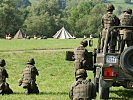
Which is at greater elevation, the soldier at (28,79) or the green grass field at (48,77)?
the soldier at (28,79)

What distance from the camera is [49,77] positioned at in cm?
1864

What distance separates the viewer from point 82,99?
941 cm

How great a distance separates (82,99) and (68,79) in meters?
8.57

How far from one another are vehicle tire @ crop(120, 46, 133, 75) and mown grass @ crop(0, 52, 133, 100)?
2.70 metres

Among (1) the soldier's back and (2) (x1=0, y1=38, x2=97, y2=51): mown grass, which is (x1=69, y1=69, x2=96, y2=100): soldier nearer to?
(1) the soldier's back

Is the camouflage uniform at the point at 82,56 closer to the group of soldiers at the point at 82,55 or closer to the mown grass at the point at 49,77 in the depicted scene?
the group of soldiers at the point at 82,55

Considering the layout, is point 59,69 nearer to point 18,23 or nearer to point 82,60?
point 82,60

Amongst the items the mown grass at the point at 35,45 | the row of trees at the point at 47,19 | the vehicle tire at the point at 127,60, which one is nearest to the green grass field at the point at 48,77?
the vehicle tire at the point at 127,60

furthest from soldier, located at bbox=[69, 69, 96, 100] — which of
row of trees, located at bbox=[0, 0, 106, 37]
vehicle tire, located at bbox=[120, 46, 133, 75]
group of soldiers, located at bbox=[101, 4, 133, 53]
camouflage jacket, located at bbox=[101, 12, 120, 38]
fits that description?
row of trees, located at bbox=[0, 0, 106, 37]

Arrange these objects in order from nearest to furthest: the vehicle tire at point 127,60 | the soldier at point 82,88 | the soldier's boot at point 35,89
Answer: the soldier at point 82,88 → the vehicle tire at point 127,60 → the soldier's boot at point 35,89

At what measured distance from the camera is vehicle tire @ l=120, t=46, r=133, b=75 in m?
10.3

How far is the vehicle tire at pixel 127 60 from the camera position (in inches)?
404

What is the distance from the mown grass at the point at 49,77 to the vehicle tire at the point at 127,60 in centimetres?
270

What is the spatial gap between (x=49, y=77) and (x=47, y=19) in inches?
4224
